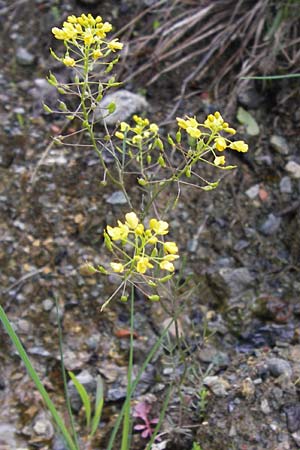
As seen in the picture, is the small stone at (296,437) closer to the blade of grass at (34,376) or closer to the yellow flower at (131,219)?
the blade of grass at (34,376)

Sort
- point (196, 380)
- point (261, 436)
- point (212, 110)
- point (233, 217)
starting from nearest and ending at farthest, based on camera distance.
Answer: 1. point (261, 436)
2. point (196, 380)
3. point (233, 217)
4. point (212, 110)

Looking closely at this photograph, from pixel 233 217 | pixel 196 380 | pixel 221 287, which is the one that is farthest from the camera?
pixel 233 217

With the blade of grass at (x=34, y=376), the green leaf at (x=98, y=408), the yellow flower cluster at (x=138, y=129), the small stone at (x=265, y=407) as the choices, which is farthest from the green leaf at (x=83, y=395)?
the yellow flower cluster at (x=138, y=129)

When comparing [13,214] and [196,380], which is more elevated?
[13,214]

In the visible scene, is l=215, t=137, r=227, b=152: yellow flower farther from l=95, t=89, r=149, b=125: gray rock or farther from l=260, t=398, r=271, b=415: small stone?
l=95, t=89, r=149, b=125: gray rock

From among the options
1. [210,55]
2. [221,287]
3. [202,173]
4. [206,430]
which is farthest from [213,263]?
[210,55]

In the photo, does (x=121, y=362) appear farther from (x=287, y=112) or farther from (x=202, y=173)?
(x=287, y=112)

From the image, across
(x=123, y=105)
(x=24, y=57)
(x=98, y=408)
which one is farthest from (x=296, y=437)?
(x=24, y=57)
